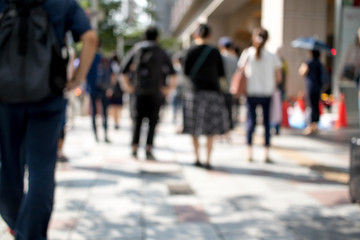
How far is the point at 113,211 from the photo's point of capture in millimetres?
3891

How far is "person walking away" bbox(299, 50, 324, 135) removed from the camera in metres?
9.27

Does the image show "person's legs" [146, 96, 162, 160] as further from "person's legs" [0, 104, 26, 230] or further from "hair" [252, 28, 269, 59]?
"person's legs" [0, 104, 26, 230]

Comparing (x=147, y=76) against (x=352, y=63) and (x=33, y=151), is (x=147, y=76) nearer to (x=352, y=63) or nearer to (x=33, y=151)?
(x=352, y=63)

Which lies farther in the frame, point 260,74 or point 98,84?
point 98,84

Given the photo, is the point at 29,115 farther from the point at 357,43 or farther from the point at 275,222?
the point at 357,43

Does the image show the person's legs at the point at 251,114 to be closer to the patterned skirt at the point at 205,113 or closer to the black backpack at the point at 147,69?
the patterned skirt at the point at 205,113

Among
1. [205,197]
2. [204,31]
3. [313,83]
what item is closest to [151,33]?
[204,31]

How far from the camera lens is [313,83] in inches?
365

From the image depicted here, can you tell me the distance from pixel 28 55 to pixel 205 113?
3691mm

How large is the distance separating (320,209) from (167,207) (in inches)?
55.0

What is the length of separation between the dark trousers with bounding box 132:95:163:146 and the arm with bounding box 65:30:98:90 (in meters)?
3.76

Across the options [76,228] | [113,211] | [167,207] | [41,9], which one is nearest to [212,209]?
[167,207]

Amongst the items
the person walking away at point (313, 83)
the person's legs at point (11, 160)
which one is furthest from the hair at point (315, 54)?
the person's legs at point (11, 160)

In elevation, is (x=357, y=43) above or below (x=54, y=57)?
above
